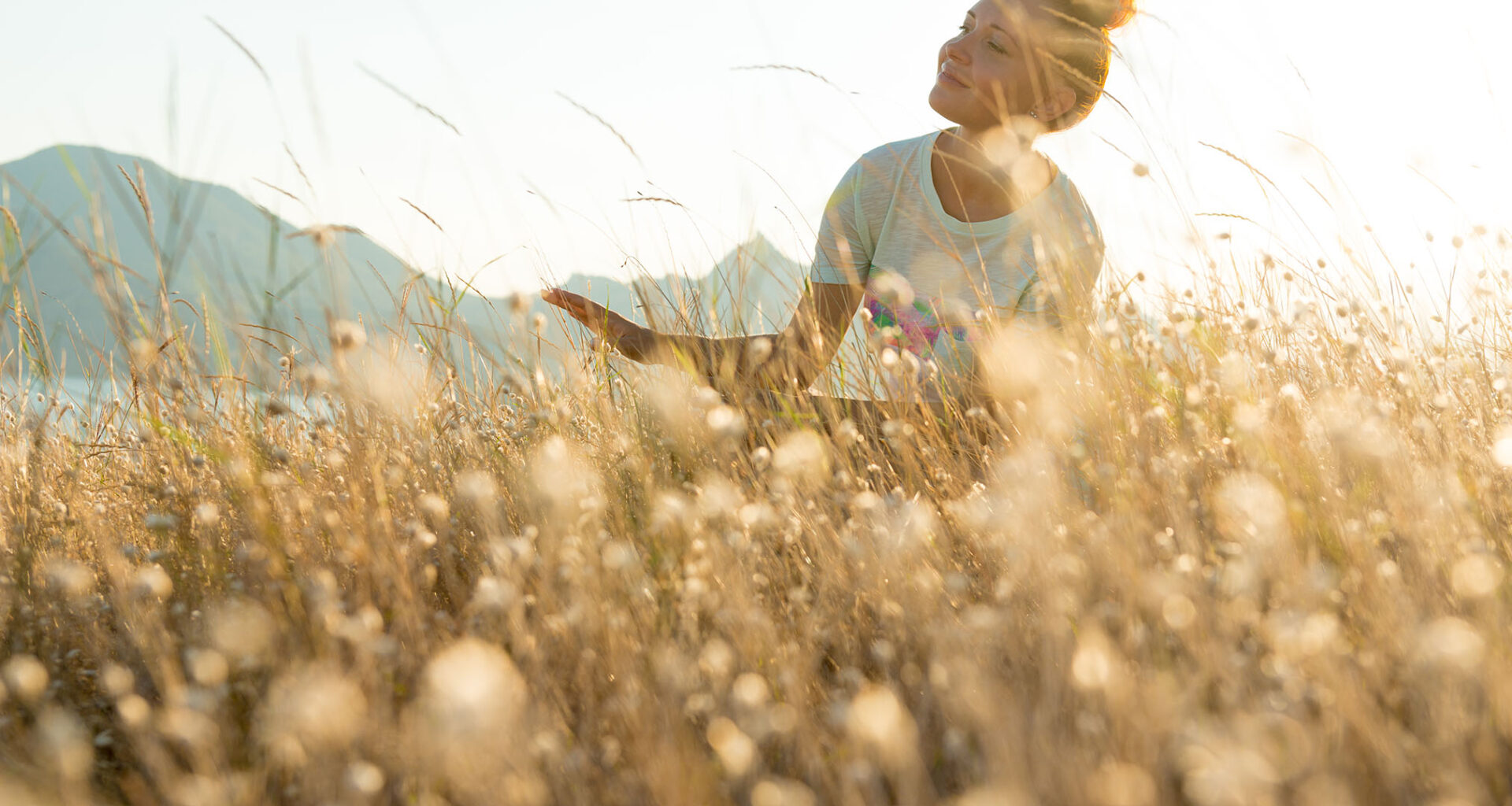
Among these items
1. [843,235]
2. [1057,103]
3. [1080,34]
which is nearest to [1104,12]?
[1080,34]

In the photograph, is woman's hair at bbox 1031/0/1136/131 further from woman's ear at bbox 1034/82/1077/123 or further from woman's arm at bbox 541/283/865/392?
woman's arm at bbox 541/283/865/392

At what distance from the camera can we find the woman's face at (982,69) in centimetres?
266

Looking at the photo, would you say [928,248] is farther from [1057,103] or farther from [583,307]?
[583,307]

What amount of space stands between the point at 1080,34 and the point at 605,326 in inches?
65.6

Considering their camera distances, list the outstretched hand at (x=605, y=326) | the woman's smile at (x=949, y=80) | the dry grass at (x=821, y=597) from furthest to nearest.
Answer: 1. the woman's smile at (x=949, y=80)
2. the outstretched hand at (x=605, y=326)
3. the dry grass at (x=821, y=597)

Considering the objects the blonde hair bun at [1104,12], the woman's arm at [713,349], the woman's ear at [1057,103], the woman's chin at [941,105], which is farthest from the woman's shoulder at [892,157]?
the woman's arm at [713,349]

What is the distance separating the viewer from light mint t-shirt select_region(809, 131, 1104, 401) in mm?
2578

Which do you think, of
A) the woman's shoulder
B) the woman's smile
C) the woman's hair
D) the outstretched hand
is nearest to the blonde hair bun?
the woman's hair

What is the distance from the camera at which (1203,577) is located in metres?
1.25

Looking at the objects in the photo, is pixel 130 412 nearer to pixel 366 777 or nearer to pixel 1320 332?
pixel 366 777

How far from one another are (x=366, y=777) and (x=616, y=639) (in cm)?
36

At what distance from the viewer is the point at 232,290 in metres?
1.93

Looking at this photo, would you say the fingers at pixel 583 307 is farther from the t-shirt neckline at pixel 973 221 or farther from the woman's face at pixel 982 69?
the woman's face at pixel 982 69

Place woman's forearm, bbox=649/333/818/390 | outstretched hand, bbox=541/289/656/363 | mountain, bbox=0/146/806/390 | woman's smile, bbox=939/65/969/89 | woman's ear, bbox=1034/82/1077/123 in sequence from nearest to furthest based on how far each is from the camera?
1. mountain, bbox=0/146/806/390
2. woman's forearm, bbox=649/333/818/390
3. outstretched hand, bbox=541/289/656/363
4. woman's smile, bbox=939/65/969/89
5. woman's ear, bbox=1034/82/1077/123
